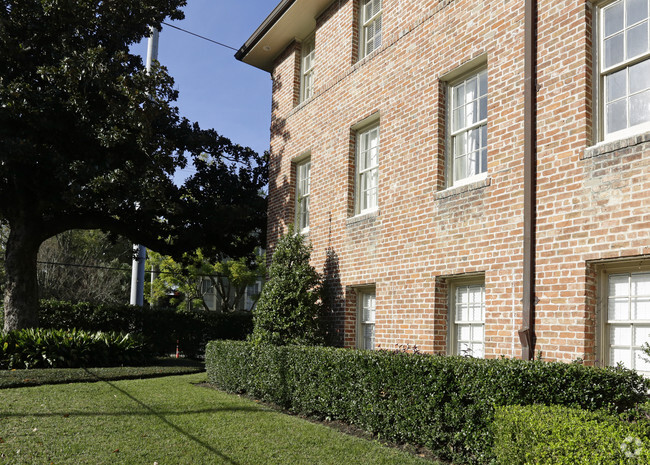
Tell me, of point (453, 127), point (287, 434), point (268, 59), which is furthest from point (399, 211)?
point (268, 59)

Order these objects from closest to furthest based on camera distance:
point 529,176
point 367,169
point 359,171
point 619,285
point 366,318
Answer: point 619,285
point 529,176
point 366,318
point 367,169
point 359,171

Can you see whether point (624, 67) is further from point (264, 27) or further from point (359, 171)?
point (264, 27)

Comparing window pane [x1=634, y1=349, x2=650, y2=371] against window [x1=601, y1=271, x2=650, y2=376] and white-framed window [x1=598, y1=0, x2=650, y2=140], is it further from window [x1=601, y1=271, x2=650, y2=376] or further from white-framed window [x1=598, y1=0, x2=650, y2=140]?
white-framed window [x1=598, y1=0, x2=650, y2=140]

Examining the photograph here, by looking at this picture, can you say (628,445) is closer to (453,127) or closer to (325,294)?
(453,127)

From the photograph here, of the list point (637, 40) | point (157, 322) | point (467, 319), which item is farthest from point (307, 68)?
point (157, 322)

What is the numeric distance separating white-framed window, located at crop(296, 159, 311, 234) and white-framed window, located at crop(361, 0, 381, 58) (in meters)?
3.03

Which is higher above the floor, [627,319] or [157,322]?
[627,319]

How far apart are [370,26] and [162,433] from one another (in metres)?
8.63

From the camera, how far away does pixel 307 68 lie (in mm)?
14539

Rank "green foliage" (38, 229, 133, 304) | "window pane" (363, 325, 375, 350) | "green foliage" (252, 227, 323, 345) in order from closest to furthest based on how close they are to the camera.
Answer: "window pane" (363, 325, 375, 350), "green foliage" (252, 227, 323, 345), "green foliage" (38, 229, 133, 304)

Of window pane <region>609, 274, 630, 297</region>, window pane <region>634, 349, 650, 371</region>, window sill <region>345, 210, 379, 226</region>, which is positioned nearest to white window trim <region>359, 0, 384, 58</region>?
window sill <region>345, 210, 379, 226</region>

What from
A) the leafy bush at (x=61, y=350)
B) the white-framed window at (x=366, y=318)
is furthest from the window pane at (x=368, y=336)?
the leafy bush at (x=61, y=350)

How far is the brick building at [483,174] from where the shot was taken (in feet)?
22.0

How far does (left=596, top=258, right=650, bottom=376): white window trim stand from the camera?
21.7 feet
